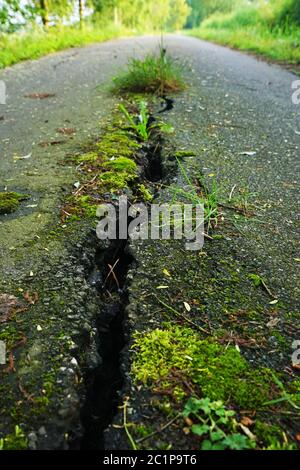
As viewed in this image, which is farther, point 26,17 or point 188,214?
point 26,17

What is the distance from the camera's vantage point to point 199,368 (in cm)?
102

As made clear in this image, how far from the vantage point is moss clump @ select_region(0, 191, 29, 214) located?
1.68 metres

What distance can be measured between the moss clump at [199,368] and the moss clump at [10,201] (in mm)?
949

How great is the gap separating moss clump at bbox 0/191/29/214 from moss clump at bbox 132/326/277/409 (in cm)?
95

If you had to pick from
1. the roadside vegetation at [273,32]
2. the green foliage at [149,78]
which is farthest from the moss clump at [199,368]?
the roadside vegetation at [273,32]

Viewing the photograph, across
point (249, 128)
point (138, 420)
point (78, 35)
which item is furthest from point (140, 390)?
point (78, 35)

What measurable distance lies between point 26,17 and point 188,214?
23.5ft

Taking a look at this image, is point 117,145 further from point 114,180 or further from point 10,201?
point 10,201

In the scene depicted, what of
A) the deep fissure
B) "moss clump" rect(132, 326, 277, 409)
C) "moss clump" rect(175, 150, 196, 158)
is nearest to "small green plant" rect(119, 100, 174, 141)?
"moss clump" rect(175, 150, 196, 158)

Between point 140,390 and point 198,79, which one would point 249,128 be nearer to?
point 198,79

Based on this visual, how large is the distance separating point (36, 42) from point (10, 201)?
6.32 meters

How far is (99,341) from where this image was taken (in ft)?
3.74

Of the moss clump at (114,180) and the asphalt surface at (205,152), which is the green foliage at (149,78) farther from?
the moss clump at (114,180)

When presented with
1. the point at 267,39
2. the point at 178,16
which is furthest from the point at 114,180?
the point at 178,16
